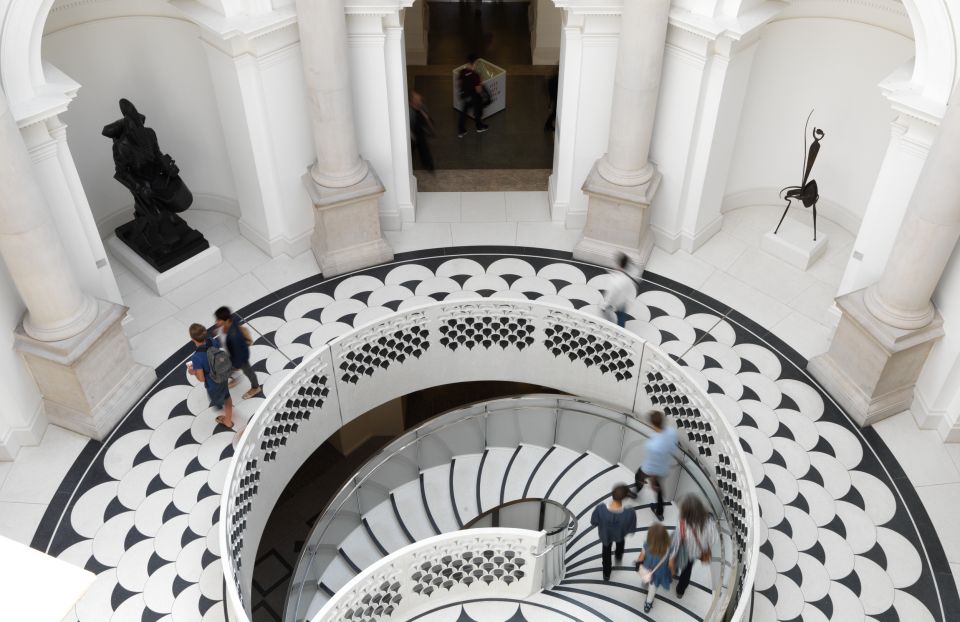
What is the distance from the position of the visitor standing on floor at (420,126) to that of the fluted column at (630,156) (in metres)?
3.28

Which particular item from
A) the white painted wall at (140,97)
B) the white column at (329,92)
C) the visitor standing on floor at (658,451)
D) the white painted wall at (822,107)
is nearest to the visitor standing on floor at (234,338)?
the white column at (329,92)

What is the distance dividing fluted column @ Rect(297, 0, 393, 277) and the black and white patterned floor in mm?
366

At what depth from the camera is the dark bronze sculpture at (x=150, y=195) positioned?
36.0 feet

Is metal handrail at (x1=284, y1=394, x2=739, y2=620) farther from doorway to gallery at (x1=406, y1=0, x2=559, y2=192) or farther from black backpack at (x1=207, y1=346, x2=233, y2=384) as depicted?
doorway to gallery at (x1=406, y1=0, x2=559, y2=192)

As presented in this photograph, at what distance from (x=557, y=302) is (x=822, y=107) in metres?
4.81

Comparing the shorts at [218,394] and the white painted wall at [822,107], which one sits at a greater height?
the white painted wall at [822,107]

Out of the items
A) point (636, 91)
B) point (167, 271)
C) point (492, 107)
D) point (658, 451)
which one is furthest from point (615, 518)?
point (492, 107)

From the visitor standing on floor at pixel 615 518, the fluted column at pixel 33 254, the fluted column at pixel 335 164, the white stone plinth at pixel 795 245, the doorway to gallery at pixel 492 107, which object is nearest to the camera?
the visitor standing on floor at pixel 615 518

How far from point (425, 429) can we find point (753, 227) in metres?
6.13

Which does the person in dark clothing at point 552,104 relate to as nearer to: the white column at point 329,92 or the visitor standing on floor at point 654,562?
the white column at point 329,92

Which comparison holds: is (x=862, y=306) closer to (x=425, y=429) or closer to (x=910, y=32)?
(x=910, y=32)

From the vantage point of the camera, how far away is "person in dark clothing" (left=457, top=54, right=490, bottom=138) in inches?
601

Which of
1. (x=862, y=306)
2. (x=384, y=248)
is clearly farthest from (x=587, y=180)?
(x=862, y=306)

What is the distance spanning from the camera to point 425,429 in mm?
10461
